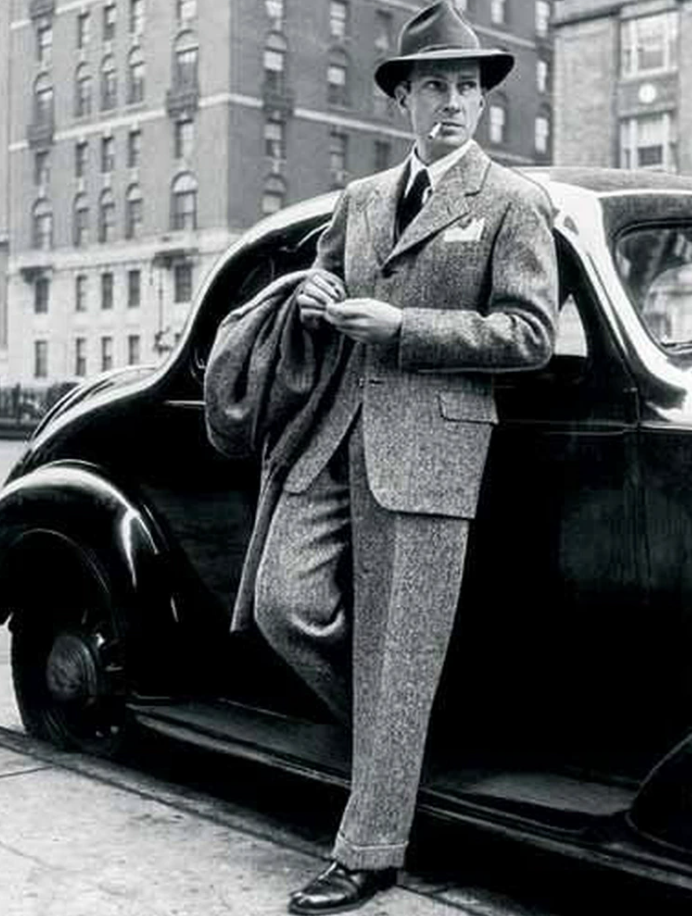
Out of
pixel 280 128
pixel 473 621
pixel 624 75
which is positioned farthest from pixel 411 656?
pixel 280 128

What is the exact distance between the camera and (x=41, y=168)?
68.2 metres

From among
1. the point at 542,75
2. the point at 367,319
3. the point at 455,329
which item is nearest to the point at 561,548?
the point at 455,329

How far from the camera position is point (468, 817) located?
3.56 m

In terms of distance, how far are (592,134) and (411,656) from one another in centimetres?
4260

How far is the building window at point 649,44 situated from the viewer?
139 ft

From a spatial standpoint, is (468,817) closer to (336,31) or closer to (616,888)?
(616,888)

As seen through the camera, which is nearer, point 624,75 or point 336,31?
point 624,75

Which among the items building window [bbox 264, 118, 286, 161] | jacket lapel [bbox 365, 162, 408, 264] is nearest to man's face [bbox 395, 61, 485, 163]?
jacket lapel [bbox 365, 162, 408, 264]

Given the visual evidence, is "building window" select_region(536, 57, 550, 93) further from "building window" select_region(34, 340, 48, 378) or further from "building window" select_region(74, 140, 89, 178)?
"building window" select_region(34, 340, 48, 378)

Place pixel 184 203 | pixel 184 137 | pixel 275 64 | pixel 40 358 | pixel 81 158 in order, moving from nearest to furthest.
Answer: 1. pixel 275 64
2. pixel 184 203
3. pixel 184 137
4. pixel 81 158
5. pixel 40 358

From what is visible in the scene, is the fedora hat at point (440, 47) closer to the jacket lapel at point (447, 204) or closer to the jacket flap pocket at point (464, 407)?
the jacket lapel at point (447, 204)

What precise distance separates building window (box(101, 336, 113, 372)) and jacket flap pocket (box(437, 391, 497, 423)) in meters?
60.7

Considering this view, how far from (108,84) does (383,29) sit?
11670mm

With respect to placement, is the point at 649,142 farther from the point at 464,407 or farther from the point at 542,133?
the point at 464,407
